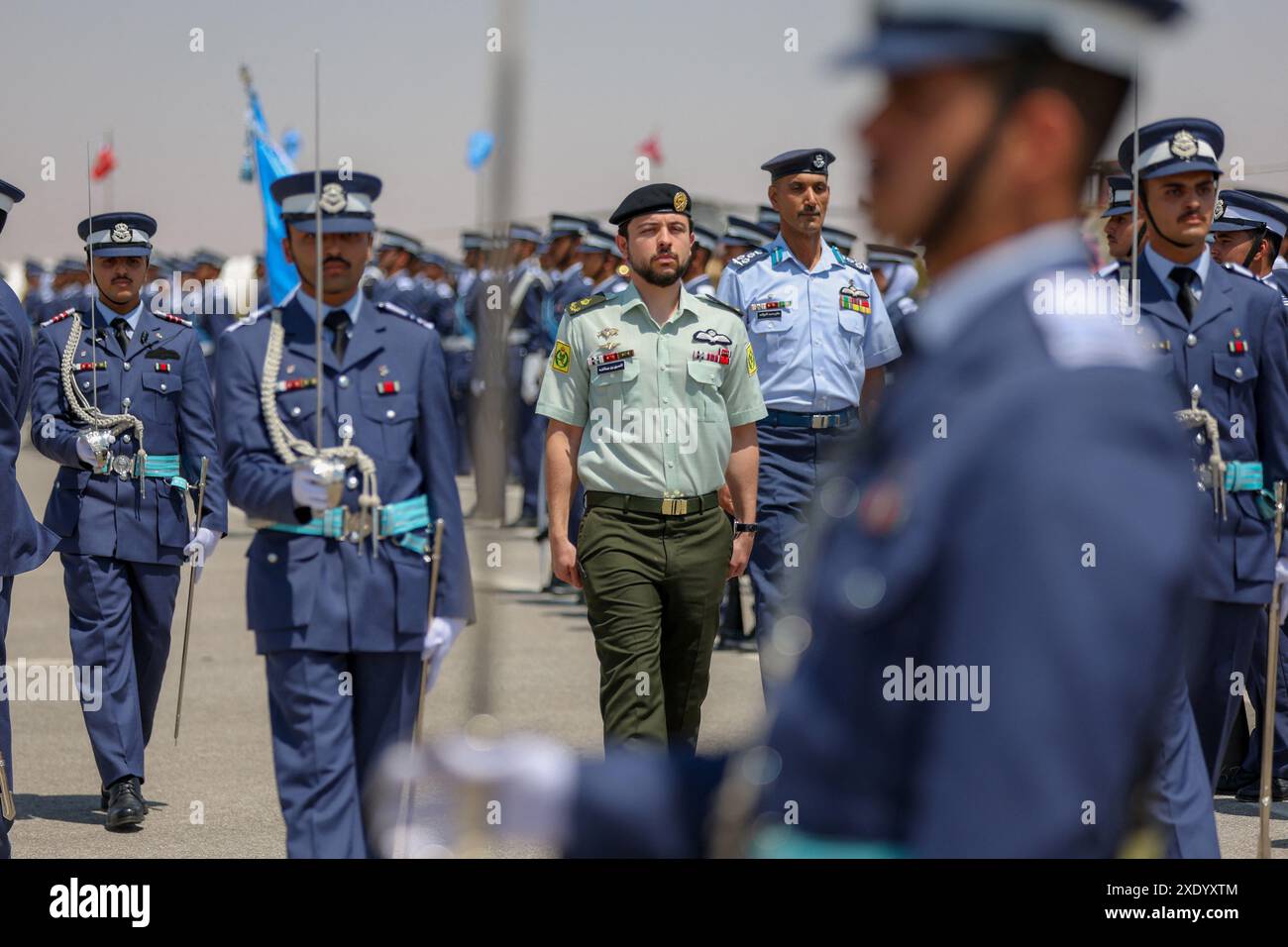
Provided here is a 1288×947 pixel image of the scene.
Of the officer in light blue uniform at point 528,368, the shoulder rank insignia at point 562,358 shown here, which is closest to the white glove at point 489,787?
the shoulder rank insignia at point 562,358

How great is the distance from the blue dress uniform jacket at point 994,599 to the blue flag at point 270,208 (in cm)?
956

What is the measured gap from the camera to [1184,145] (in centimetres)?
556

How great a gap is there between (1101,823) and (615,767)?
1.42 feet

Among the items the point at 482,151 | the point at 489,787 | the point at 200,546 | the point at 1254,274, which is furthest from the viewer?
the point at 1254,274

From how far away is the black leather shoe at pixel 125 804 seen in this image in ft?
21.9

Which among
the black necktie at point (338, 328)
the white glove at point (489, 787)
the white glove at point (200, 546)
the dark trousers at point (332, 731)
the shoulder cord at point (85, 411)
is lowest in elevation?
the dark trousers at point (332, 731)

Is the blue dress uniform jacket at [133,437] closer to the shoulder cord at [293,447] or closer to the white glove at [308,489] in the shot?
the shoulder cord at [293,447]

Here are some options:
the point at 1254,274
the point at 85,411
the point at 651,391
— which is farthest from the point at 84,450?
the point at 1254,274

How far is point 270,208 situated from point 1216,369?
21.8ft

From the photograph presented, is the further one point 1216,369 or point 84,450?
point 84,450

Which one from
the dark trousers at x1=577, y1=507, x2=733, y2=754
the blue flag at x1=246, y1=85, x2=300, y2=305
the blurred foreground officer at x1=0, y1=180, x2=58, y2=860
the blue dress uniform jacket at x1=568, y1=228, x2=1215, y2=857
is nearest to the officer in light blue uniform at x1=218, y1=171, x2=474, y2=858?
the dark trousers at x1=577, y1=507, x2=733, y2=754

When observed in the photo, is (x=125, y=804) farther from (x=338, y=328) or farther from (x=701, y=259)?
(x=701, y=259)
